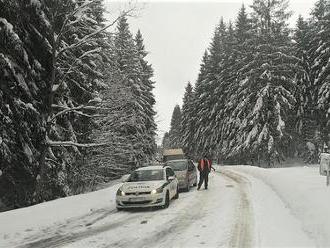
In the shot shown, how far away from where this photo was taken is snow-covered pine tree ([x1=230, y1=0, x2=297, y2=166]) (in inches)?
1580

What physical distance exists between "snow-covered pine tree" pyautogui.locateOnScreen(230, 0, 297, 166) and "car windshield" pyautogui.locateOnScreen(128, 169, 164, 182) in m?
23.4

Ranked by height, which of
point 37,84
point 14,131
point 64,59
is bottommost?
point 14,131

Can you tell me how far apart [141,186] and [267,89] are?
27.1 metres

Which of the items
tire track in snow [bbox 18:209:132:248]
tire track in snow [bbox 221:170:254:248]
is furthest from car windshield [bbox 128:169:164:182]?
tire track in snow [bbox 18:209:132:248]

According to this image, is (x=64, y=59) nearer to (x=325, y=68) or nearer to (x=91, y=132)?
(x=91, y=132)

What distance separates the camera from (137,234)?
1084 centimetres

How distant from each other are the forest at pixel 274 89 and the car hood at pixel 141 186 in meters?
24.7

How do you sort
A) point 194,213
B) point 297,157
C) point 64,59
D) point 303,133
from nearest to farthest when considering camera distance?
point 194,213 → point 64,59 → point 303,133 → point 297,157

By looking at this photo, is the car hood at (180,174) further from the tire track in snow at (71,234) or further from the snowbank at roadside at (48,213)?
the tire track in snow at (71,234)

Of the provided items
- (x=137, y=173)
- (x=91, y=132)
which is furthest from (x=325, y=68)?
(x=137, y=173)

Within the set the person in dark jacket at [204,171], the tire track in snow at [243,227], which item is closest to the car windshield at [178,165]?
the person in dark jacket at [204,171]

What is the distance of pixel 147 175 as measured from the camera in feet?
56.6

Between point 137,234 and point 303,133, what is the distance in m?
39.5

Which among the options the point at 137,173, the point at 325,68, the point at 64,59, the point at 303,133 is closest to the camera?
the point at 137,173
